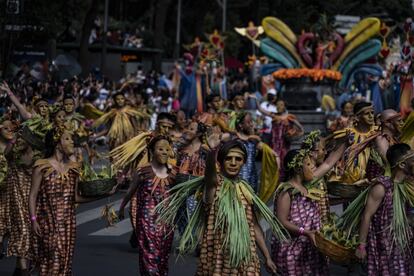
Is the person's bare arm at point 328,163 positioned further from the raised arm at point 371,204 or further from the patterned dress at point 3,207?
the patterned dress at point 3,207

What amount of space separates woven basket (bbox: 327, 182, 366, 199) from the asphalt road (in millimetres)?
2207

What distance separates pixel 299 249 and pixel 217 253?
0.68 meters

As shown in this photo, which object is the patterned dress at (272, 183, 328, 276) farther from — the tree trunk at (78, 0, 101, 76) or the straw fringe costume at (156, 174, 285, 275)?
the tree trunk at (78, 0, 101, 76)

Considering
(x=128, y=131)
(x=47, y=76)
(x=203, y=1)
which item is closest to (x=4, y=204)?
(x=128, y=131)

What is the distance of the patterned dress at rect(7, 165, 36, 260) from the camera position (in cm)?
1235

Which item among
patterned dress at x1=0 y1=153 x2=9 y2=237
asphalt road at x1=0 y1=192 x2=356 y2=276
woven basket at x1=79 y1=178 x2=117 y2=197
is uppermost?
woven basket at x1=79 y1=178 x2=117 y2=197

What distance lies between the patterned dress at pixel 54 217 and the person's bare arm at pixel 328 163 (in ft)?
6.57

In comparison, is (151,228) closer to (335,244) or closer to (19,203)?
(335,244)

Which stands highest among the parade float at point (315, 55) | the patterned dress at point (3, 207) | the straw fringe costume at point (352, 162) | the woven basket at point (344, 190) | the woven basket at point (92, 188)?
the parade float at point (315, 55)

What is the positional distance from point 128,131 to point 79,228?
3.43 m

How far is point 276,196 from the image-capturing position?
9266 mm

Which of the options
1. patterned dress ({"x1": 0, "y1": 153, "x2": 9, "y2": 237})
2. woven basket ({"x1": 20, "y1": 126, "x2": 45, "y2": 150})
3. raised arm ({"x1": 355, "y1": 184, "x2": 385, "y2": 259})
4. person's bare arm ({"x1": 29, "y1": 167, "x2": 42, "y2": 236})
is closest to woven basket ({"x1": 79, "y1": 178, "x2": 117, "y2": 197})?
person's bare arm ({"x1": 29, "y1": 167, "x2": 42, "y2": 236})

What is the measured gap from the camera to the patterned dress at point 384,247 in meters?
9.10

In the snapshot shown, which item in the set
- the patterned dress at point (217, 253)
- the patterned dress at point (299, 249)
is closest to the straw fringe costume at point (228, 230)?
the patterned dress at point (217, 253)
